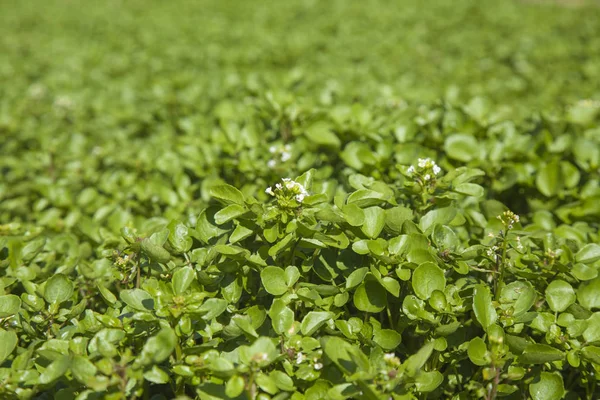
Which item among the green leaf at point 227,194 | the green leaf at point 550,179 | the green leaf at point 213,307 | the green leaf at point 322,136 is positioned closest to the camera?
the green leaf at point 213,307

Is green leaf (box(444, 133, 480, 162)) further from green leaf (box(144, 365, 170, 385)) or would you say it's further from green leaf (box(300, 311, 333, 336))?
green leaf (box(144, 365, 170, 385))

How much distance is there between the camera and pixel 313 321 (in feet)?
5.41

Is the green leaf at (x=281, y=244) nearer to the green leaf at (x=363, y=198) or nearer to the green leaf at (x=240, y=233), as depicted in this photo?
the green leaf at (x=240, y=233)

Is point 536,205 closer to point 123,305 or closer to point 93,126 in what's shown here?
point 123,305

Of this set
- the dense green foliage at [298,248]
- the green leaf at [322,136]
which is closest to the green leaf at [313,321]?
the dense green foliage at [298,248]

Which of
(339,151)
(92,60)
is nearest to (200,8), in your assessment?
(92,60)

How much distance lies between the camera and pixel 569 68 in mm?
5773

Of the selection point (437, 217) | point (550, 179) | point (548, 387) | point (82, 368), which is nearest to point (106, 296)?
point (82, 368)

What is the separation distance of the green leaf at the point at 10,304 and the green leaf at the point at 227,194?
75 cm

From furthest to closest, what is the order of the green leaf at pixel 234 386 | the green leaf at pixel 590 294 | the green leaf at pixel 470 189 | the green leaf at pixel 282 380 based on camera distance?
the green leaf at pixel 470 189
the green leaf at pixel 590 294
the green leaf at pixel 282 380
the green leaf at pixel 234 386

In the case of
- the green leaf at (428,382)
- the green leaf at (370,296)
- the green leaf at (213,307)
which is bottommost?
the green leaf at (428,382)

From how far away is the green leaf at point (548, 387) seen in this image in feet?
5.50

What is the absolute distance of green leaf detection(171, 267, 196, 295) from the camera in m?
1.64

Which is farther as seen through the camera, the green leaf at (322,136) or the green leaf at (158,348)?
the green leaf at (322,136)
